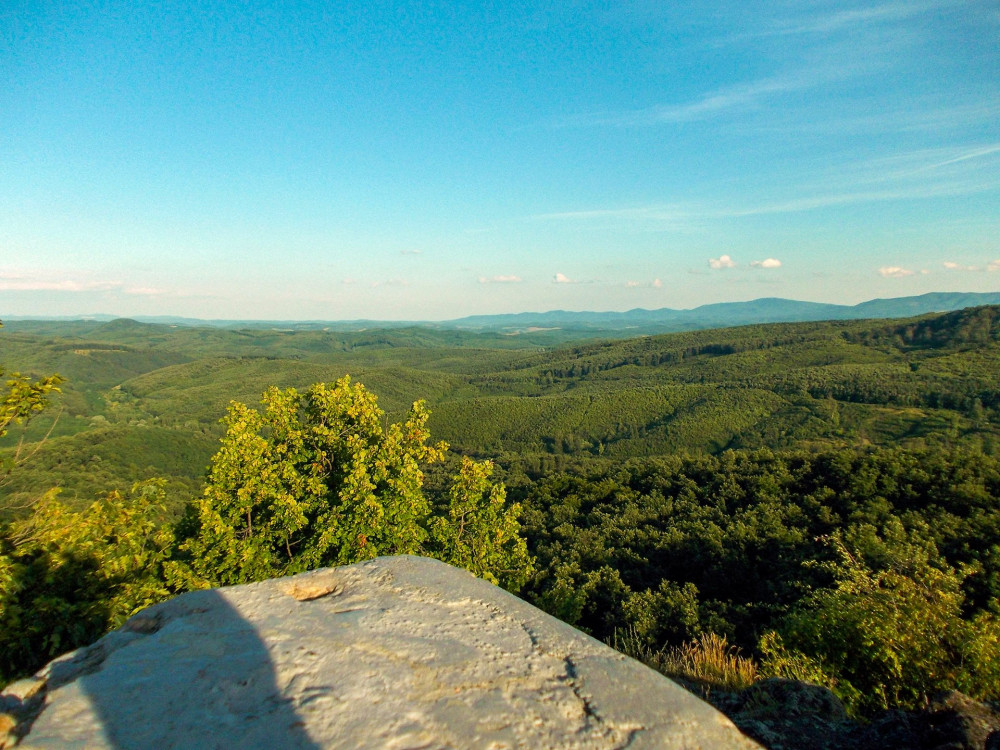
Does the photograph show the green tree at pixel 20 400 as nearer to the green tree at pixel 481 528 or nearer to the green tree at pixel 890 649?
the green tree at pixel 481 528

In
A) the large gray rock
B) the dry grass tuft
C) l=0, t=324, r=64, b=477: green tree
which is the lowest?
the dry grass tuft

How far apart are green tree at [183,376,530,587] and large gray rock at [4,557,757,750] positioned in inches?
274

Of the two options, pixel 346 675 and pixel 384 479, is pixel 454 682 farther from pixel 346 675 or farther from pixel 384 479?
pixel 384 479

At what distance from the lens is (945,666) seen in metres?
7.34

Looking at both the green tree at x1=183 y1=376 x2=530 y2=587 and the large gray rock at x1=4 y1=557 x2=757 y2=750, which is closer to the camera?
the large gray rock at x1=4 y1=557 x2=757 y2=750

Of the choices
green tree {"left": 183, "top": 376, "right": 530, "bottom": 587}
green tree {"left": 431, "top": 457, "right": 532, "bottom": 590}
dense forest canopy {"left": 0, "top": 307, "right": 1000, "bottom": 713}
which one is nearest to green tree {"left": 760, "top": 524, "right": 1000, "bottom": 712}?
dense forest canopy {"left": 0, "top": 307, "right": 1000, "bottom": 713}

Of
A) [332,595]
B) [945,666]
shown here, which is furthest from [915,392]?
[332,595]

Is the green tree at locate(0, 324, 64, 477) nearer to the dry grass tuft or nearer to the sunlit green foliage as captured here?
the sunlit green foliage

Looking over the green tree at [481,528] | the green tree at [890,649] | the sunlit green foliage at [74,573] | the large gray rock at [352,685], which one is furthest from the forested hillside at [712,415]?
the green tree at [890,649]

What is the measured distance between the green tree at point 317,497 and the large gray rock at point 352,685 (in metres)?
6.97

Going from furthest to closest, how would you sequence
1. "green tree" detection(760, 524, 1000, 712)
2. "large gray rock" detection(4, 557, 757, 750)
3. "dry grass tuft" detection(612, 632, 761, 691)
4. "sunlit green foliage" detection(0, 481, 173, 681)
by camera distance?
1. "sunlit green foliage" detection(0, 481, 173, 681)
2. "green tree" detection(760, 524, 1000, 712)
3. "dry grass tuft" detection(612, 632, 761, 691)
4. "large gray rock" detection(4, 557, 757, 750)

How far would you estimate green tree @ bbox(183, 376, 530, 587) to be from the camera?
11820 mm

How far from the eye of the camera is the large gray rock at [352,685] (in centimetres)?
322

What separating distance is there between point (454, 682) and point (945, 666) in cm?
798
